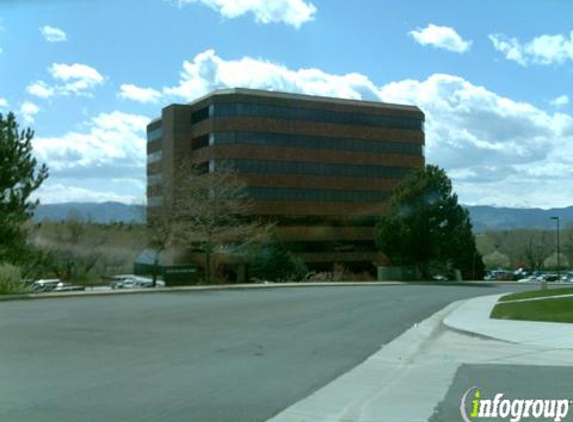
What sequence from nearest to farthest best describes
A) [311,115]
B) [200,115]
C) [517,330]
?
[517,330]
[311,115]
[200,115]

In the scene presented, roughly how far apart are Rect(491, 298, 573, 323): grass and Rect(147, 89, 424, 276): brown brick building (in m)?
57.1

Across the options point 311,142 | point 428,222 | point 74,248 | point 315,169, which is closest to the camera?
point 428,222

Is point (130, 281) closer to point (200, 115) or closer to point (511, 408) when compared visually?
point (200, 115)

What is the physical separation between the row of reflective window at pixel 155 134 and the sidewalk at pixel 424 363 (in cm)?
7756

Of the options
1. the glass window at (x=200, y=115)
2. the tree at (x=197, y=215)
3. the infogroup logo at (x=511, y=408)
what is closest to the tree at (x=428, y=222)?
the tree at (x=197, y=215)

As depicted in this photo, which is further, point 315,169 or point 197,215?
point 315,169

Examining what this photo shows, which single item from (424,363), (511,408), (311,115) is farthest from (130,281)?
(511,408)

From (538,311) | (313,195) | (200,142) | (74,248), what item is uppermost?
(200,142)

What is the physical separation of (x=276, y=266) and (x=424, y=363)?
50.0 metres

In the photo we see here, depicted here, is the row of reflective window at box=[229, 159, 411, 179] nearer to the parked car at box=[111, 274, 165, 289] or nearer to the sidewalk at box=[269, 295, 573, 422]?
the parked car at box=[111, 274, 165, 289]

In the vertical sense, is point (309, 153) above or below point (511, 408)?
above

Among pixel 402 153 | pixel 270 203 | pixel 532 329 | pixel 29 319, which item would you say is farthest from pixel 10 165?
pixel 402 153

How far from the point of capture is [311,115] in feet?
282

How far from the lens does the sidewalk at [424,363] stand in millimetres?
8758
